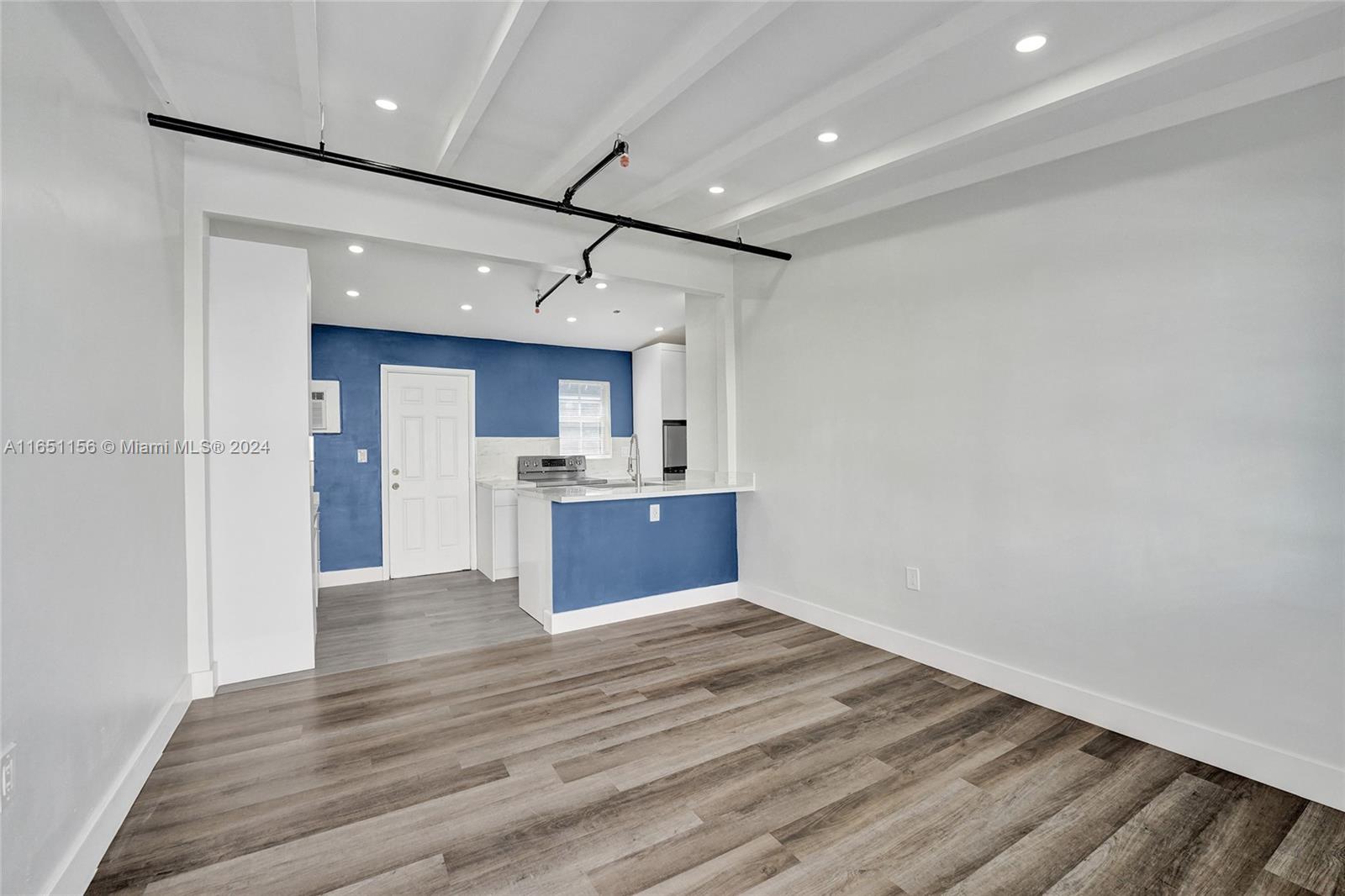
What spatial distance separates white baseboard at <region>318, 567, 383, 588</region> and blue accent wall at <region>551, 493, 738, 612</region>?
114 inches

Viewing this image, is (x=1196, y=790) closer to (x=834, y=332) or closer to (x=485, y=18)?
(x=834, y=332)

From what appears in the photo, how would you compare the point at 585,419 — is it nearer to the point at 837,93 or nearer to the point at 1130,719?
the point at 837,93

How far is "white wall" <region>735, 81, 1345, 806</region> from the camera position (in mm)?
2264

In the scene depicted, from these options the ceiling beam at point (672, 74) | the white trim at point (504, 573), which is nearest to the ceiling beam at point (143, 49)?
the ceiling beam at point (672, 74)

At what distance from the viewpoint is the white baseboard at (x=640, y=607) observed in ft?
13.9

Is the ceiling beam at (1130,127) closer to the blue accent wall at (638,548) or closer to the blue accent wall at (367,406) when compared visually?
the blue accent wall at (638,548)

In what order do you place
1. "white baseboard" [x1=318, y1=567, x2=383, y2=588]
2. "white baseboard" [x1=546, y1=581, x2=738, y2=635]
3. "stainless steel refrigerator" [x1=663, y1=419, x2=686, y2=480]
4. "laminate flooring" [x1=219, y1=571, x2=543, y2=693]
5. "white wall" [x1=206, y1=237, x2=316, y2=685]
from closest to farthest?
"white wall" [x1=206, y1=237, x2=316, y2=685] < "laminate flooring" [x1=219, y1=571, x2=543, y2=693] < "white baseboard" [x1=546, y1=581, x2=738, y2=635] < "white baseboard" [x1=318, y1=567, x2=383, y2=588] < "stainless steel refrigerator" [x1=663, y1=419, x2=686, y2=480]

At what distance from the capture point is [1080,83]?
244 cm

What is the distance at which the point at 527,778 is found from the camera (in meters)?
2.38

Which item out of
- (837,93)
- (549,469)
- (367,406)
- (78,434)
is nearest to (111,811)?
(78,434)

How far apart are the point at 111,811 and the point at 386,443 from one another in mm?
4575

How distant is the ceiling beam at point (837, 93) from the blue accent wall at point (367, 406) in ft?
12.1

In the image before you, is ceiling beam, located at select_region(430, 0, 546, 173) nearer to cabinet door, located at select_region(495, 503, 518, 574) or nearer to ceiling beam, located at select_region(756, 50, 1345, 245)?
ceiling beam, located at select_region(756, 50, 1345, 245)


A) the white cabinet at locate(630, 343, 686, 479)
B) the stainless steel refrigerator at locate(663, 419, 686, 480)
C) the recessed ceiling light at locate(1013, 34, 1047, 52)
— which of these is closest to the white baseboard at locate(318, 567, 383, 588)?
the white cabinet at locate(630, 343, 686, 479)
